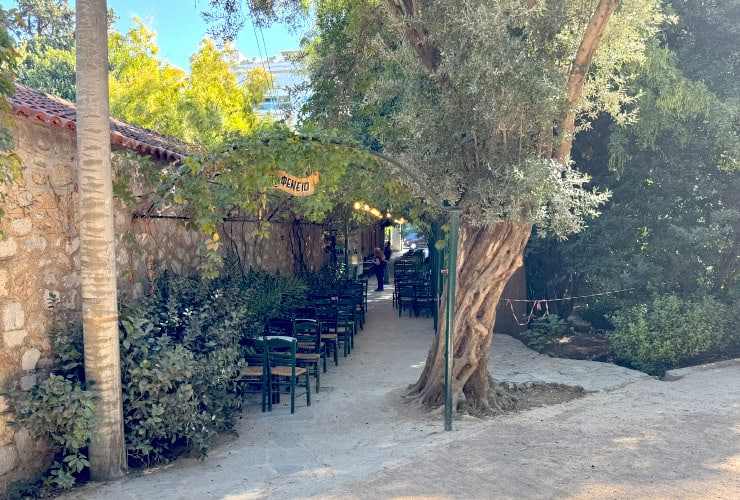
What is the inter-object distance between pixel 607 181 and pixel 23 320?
8.69 m

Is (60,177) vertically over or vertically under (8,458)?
over

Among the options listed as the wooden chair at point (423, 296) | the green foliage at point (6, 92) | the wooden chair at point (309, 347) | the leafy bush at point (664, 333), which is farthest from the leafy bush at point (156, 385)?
the wooden chair at point (423, 296)

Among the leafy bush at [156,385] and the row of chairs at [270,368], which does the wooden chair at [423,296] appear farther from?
the leafy bush at [156,385]

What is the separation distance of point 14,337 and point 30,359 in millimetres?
244

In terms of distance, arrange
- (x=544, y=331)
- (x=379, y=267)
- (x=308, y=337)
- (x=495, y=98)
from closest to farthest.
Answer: (x=495, y=98), (x=308, y=337), (x=544, y=331), (x=379, y=267)

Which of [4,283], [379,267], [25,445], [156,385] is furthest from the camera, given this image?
[379,267]

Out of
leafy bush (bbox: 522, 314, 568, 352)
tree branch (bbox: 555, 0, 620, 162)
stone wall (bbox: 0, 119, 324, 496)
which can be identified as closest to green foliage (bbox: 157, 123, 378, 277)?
stone wall (bbox: 0, 119, 324, 496)

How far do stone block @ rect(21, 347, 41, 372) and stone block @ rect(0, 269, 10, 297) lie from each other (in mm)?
514

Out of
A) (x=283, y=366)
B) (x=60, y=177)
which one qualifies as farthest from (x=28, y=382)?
(x=283, y=366)

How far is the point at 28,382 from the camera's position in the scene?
4.71 meters

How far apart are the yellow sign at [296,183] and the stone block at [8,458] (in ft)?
10.6

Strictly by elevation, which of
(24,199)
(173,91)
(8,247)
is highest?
(173,91)

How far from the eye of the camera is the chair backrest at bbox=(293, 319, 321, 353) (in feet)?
24.5

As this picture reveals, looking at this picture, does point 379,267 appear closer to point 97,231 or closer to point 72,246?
point 72,246
